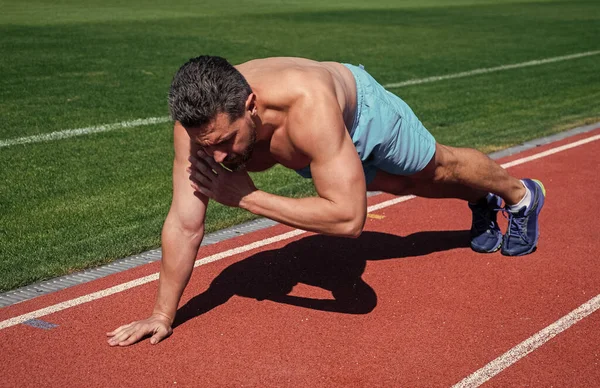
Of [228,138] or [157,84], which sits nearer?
[228,138]

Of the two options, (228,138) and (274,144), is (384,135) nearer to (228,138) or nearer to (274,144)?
(274,144)

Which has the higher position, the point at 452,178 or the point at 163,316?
the point at 452,178

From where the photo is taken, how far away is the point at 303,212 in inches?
189

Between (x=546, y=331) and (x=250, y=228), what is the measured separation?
2.73 metres

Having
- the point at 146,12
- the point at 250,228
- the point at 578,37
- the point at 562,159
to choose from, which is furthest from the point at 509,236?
the point at 146,12

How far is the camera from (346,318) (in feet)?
17.6

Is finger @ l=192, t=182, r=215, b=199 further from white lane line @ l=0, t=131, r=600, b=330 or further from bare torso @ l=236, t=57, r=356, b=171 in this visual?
white lane line @ l=0, t=131, r=600, b=330

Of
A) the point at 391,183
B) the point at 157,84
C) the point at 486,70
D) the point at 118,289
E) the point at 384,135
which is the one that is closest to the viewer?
the point at 384,135

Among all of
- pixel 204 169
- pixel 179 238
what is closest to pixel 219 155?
pixel 204 169

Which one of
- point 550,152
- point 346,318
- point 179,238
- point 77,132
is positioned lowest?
point 77,132

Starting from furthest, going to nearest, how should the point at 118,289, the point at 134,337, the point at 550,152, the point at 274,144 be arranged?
the point at 550,152 → the point at 118,289 → the point at 274,144 → the point at 134,337

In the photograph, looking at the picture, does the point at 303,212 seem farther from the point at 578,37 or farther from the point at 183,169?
the point at 578,37

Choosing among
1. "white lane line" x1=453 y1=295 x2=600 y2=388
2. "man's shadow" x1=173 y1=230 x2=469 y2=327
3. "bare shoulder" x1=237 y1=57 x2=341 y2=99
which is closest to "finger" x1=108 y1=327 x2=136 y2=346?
"man's shadow" x1=173 y1=230 x2=469 y2=327

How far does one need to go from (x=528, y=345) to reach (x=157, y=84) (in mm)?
9749
